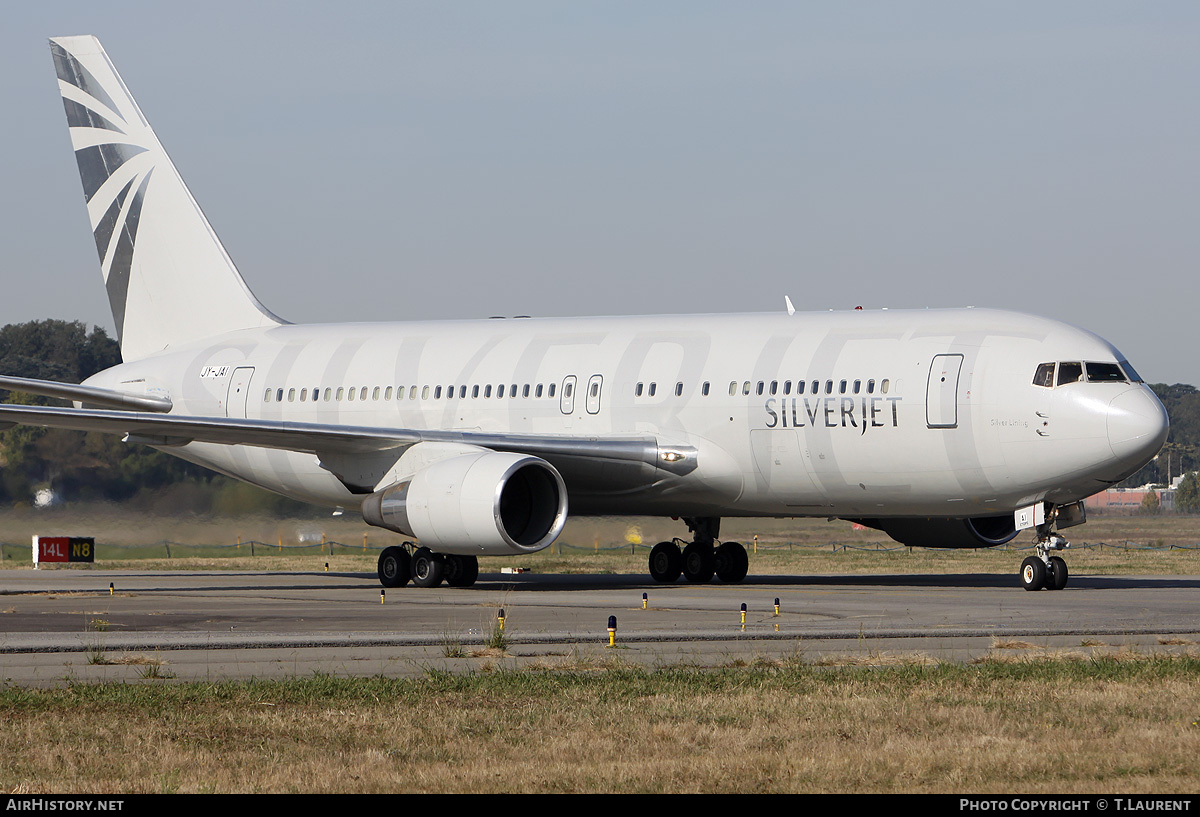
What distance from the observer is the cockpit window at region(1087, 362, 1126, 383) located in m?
23.0

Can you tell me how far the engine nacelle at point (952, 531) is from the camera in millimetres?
27094

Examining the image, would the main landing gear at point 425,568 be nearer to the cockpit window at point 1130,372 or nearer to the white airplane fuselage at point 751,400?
the white airplane fuselage at point 751,400

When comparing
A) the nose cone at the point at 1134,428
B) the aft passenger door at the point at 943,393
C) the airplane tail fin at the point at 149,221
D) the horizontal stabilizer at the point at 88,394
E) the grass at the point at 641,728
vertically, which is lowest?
the grass at the point at 641,728

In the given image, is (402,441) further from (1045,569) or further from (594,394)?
(1045,569)

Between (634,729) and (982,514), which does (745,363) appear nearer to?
(982,514)

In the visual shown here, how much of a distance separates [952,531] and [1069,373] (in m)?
5.01

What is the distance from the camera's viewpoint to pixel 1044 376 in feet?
75.8

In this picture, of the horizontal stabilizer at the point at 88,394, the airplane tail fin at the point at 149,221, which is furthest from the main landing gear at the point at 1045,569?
the airplane tail fin at the point at 149,221

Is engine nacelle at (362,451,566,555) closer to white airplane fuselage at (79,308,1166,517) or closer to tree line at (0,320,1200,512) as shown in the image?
white airplane fuselage at (79,308,1166,517)

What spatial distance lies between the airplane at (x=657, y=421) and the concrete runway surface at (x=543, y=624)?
1343 mm

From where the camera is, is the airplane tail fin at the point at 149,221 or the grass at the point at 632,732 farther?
the airplane tail fin at the point at 149,221

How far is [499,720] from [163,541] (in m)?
25.6

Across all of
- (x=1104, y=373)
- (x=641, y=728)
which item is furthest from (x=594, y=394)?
(x=641, y=728)

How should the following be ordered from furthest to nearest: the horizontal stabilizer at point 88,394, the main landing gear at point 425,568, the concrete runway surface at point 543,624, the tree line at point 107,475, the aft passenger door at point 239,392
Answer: the tree line at point 107,475 → the aft passenger door at point 239,392 → the horizontal stabilizer at point 88,394 → the main landing gear at point 425,568 → the concrete runway surface at point 543,624
